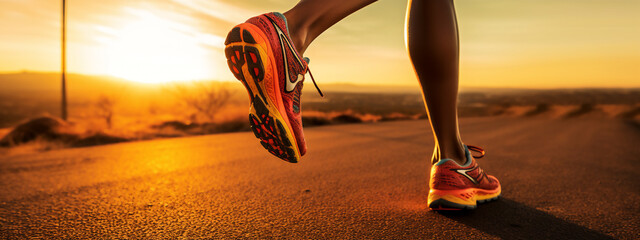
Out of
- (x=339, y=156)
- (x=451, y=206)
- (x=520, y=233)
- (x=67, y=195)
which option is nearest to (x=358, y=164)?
(x=339, y=156)

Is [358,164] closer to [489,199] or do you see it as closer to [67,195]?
[489,199]

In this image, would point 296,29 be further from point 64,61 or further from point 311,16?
point 64,61

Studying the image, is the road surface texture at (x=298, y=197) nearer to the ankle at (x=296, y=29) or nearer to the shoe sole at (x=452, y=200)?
the shoe sole at (x=452, y=200)

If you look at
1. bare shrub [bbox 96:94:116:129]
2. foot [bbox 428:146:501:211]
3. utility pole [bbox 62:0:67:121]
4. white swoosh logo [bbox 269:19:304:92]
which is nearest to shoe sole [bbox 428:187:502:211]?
foot [bbox 428:146:501:211]

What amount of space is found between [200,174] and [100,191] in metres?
0.58

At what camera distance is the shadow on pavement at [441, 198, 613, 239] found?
51.7 inches

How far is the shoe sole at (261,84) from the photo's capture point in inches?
53.0

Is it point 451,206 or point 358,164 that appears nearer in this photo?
point 451,206

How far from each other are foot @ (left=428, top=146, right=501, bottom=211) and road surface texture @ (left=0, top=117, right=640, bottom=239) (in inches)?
2.0

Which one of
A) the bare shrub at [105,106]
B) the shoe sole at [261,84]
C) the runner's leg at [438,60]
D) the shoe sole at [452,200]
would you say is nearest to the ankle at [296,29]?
the shoe sole at [261,84]

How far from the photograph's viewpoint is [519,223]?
1.43 metres

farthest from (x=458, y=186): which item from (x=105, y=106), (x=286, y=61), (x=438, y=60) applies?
(x=105, y=106)

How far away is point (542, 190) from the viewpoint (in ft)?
6.57

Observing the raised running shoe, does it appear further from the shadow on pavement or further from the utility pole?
the utility pole
